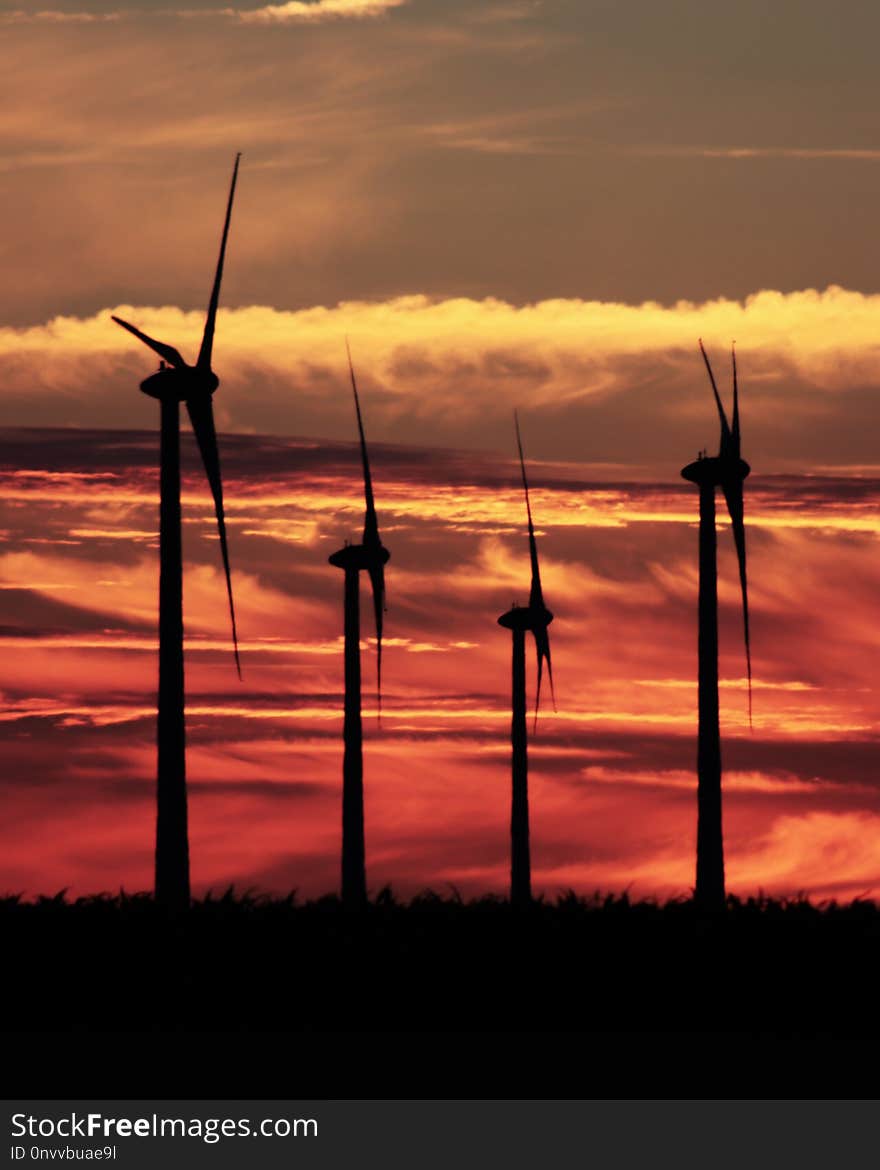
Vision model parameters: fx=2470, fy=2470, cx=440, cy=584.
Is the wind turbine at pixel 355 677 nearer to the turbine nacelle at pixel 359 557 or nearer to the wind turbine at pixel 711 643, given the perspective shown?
the turbine nacelle at pixel 359 557

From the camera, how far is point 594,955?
67.1m

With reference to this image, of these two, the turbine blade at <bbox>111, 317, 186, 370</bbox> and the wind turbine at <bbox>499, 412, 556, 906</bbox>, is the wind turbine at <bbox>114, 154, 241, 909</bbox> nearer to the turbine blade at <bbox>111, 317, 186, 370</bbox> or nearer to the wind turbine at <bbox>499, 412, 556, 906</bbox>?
the turbine blade at <bbox>111, 317, 186, 370</bbox>

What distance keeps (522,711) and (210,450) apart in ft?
84.9

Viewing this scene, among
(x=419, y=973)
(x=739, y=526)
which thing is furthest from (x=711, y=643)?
(x=419, y=973)

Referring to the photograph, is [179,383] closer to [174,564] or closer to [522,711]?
[174,564]

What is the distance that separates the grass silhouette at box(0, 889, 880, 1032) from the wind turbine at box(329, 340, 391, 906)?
9.66 m

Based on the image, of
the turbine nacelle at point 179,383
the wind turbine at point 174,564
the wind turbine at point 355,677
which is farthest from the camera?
the wind turbine at point 355,677

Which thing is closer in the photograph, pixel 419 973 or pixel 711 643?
pixel 419 973

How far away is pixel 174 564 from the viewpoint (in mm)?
70375

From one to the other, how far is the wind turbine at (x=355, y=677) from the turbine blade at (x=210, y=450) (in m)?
14.6

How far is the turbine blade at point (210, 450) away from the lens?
68625 mm

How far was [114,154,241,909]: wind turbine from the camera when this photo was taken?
68.9m

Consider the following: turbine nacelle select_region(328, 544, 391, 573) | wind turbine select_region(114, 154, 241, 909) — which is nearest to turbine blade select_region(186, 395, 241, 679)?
wind turbine select_region(114, 154, 241, 909)

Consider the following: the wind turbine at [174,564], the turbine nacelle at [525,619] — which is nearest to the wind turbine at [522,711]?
the turbine nacelle at [525,619]
